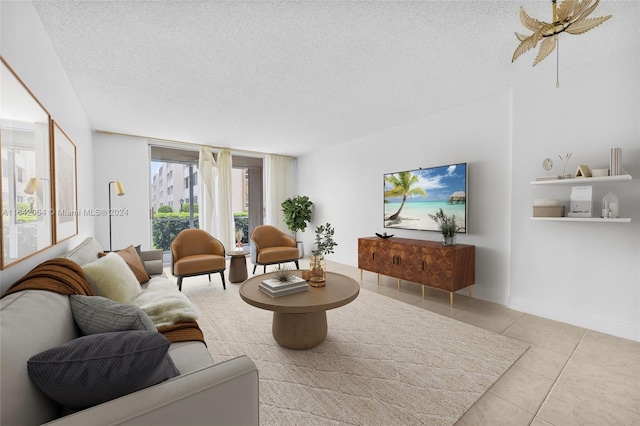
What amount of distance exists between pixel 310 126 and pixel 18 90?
347cm

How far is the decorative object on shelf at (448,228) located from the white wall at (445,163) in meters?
0.23

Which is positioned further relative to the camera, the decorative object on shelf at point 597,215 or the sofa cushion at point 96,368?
the decorative object on shelf at point 597,215

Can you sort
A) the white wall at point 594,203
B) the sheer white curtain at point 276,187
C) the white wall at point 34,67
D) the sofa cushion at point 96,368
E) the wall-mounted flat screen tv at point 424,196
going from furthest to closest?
the sheer white curtain at point 276,187
the wall-mounted flat screen tv at point 424,196
the white wall at point 594,203
the white wall at point 34,67
the sofa cushion at point 96,368

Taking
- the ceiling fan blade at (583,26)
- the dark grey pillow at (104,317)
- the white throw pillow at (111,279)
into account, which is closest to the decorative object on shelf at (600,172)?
the ceiling fan blade at (583,26)

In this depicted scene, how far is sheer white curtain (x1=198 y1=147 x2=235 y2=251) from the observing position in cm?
564

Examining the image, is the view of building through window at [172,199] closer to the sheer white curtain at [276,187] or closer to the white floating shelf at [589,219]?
the sheer white curtain at [276,187]

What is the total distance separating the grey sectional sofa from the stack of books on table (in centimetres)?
114

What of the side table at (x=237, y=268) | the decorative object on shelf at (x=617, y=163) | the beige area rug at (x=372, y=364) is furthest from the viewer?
the side table at (x=237, y=268)

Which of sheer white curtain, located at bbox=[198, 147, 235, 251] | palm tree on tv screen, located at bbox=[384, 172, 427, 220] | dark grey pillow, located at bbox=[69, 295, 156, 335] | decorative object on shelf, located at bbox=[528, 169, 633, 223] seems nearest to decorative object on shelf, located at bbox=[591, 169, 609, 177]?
decorative object on shelf, located at bbox=[528, 169, 633, 223]

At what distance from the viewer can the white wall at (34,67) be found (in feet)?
4.58

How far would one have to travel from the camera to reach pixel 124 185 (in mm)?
4891

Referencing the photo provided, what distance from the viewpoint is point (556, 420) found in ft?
5.09

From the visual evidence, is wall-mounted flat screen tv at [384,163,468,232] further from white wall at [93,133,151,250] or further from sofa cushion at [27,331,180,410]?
white wall at [93,133,151,250]

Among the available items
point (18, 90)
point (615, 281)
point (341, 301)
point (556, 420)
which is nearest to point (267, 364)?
point (341, 301)
